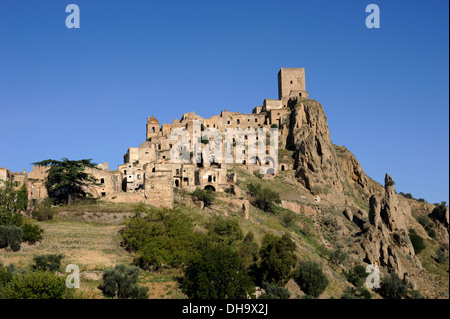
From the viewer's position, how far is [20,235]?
142ft

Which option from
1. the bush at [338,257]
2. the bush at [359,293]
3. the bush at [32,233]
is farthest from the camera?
the bush at [338,257]

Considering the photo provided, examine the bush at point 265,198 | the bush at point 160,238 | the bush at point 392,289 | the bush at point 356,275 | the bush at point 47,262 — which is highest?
the bush at point 265,198

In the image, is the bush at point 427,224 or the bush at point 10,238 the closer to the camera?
the bush at point 10,238

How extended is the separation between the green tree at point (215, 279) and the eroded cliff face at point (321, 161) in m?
40.8

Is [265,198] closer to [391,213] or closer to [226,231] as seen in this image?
[226,231]

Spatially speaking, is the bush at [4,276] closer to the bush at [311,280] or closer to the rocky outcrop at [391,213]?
the bush at [311,280]

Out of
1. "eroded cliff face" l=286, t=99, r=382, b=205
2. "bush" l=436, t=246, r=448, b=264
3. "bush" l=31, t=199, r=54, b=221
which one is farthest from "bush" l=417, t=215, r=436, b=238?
"bush" l=31, t=199, r=54, b=221

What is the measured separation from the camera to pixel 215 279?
39.3 meters

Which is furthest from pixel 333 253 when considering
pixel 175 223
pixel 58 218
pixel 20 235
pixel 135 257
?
pixel 20 235

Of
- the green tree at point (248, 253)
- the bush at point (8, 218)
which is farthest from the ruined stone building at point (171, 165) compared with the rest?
the green tree at point (248, 253)

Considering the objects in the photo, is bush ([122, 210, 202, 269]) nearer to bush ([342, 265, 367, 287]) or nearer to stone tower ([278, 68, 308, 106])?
bush ([342, 265, 367, 287])

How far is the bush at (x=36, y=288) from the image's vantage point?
31766mm

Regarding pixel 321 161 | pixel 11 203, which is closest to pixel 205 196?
pixel 11 203
